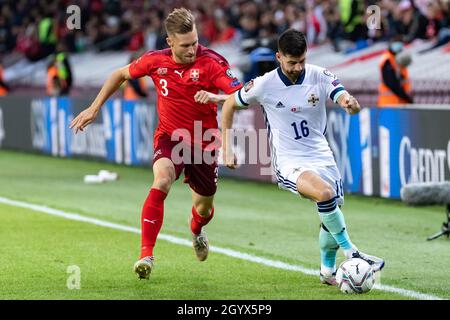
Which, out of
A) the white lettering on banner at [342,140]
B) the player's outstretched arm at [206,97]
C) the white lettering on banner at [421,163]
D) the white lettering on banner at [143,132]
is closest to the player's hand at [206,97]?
the player's outstretched arm at [206,97]

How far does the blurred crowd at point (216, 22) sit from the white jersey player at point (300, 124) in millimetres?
10422

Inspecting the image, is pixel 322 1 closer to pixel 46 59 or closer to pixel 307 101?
pixel 46 59

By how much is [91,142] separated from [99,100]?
14.1 meters

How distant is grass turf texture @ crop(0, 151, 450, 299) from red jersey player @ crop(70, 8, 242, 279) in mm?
698

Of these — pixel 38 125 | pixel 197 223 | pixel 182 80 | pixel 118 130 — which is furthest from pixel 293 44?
pixel 38 125

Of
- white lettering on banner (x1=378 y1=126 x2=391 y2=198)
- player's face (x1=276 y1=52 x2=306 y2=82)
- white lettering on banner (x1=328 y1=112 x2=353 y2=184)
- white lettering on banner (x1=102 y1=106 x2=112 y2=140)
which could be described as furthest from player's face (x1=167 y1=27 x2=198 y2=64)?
white lettering on banner (x1=102 y1=106 x2=112 y2=140)

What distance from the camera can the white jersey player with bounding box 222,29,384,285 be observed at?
27.7 ft

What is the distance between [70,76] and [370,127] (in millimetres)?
11621

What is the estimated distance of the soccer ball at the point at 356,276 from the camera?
320 inches

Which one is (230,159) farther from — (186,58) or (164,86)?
(164,86)

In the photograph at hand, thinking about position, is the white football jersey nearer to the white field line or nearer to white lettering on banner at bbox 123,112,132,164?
the white field line

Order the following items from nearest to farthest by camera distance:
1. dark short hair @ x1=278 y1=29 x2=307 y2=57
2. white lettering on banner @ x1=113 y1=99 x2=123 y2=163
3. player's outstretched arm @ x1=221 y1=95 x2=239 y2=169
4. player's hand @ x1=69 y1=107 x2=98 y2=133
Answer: dark short hair @ x1=278 y1=29 x2=307 y2=57
player's outstretched arm @ x1=221 y1=95 x2=239 y2=169
player's hand @ x1=69 y1=107 x2=98 y2=133
white lettering on banner @ x1=113 y1=99 x2=123 y2=163

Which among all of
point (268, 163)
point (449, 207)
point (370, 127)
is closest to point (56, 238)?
point (449, 207)

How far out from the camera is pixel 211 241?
38.0ft
